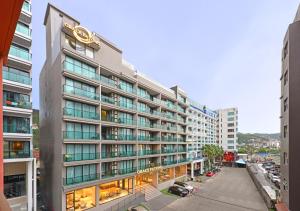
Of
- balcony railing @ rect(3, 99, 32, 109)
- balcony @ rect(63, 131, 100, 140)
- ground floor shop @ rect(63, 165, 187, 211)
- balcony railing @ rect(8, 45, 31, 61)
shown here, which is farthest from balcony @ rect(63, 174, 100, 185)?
balcony railing @ rect(8, 45, 31, 61)

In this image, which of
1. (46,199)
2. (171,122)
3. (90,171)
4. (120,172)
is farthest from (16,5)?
(171,122)

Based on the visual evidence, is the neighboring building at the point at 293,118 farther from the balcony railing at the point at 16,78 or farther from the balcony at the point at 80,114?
the balcony railing at the point at 16,78

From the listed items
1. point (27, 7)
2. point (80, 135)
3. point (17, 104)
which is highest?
point (27, 7)

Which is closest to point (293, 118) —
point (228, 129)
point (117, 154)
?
point (117, 154)

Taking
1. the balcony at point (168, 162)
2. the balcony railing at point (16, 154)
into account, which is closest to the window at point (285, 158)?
the balcony at point (168, 162)

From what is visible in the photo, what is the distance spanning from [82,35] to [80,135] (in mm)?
12901

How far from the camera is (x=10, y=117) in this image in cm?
2247

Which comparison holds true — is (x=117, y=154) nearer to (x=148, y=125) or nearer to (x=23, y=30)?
(x=148, y=125)

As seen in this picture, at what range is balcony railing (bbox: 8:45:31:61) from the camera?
22.4m

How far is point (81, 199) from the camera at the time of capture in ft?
82.0

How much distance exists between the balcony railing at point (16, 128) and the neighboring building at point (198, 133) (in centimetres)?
3877

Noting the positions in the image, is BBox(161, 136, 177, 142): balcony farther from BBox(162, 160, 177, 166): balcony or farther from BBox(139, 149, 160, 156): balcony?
BBox(162, 160, 177, 166): balcony

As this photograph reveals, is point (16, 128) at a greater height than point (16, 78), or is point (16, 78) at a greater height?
point (16, 78)

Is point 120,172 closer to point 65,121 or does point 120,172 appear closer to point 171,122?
point 65,121
